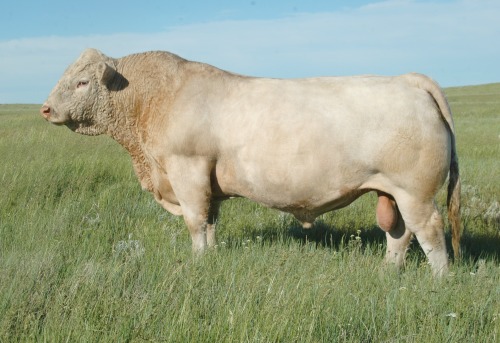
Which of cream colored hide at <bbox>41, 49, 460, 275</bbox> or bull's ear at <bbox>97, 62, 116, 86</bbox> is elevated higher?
bull's ear at <bbox>97, 62, 116, 86</bbox>

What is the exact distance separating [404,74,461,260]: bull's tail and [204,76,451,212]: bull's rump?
10cm

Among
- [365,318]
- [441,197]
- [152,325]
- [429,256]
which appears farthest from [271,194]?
[441,197]

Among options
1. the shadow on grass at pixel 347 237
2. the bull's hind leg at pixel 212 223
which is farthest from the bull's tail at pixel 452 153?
the bull's hind leg at pixel 212 223

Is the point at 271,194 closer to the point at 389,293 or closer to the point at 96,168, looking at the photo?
the point at 389,293

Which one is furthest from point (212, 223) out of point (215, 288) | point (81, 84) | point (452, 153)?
point (452, 153)

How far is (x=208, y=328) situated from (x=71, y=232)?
11.6 feet

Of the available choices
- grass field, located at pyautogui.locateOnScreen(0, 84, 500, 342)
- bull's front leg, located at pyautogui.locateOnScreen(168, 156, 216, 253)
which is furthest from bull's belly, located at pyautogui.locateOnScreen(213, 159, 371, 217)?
grass field, located at pyautogui.locateOnScreen(0, 84, 500, 342)

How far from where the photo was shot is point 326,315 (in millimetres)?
3842

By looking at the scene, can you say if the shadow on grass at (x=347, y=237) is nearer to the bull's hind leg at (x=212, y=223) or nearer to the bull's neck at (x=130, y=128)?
the bull's hind leg at (x=212, y=223)

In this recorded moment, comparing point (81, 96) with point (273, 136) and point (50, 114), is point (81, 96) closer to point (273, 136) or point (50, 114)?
point (50, 114)

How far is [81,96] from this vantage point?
6262 millimetres

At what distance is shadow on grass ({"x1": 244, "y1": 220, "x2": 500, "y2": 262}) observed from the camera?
688cm

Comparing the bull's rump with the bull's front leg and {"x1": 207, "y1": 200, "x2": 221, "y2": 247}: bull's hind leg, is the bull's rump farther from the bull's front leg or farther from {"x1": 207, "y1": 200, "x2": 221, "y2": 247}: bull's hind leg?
{"x1": 207, "y1": 200, "x2": 221, "y2": 247}: bull's hind leg

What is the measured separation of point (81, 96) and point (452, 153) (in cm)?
362
